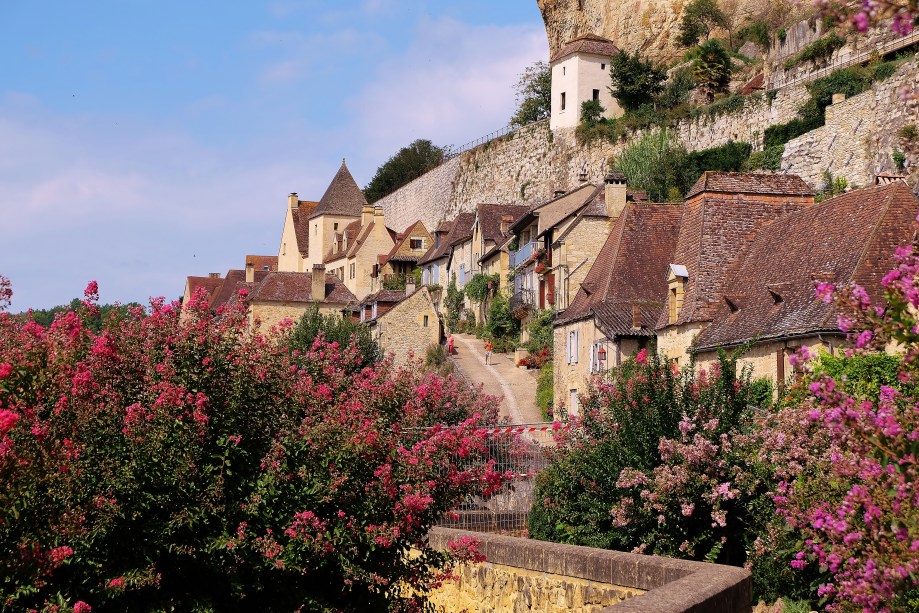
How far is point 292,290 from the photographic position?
5550 cm

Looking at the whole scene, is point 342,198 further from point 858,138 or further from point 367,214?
point 858,138

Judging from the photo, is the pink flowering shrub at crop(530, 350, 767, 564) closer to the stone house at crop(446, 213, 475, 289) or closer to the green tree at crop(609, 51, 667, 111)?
the stone house at crop(446, 213, 475, 289)

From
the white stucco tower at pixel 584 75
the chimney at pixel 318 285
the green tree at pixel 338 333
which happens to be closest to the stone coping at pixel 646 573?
the green tree at pixel 338 333

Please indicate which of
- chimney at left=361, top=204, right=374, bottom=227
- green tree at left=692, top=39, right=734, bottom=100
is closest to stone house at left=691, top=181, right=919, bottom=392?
green tree at left=692, top=39, right=734, bottom=100

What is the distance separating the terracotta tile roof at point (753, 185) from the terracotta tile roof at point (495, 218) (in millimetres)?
26413

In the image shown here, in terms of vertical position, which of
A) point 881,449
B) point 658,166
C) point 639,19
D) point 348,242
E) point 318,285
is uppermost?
point 639,19

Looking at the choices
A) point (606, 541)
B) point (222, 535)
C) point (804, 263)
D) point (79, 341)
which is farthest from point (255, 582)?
point (804, 263)

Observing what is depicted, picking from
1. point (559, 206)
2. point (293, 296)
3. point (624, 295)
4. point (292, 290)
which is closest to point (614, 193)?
point (624, 295)

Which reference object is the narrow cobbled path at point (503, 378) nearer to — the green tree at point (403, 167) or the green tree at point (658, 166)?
the green tree at point (658, 166)

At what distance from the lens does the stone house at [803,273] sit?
19141mm

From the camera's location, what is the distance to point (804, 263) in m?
21.5

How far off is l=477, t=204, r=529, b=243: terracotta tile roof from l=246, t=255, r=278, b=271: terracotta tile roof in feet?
128

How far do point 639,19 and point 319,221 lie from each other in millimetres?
27419

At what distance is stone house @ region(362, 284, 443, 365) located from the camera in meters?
47.1
